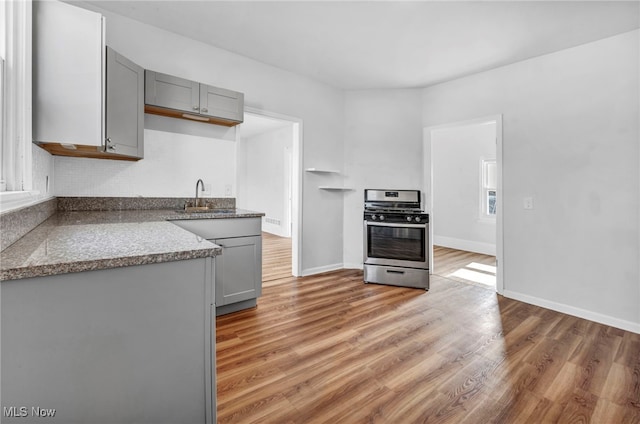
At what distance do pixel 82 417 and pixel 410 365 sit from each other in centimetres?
173

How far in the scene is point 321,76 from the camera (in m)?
3.95

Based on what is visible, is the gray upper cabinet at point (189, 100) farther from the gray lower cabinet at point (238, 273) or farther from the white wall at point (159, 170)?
the gray lower cabinet at point (238, 273)

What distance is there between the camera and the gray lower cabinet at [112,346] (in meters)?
0.82

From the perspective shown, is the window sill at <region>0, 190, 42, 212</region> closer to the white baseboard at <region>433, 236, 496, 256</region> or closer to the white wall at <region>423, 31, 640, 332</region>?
the white wall at <region>423, 31, 640, 332</region>

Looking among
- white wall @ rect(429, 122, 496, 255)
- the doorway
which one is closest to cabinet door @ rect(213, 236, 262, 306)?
the doorway

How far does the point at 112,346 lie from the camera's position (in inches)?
37.3

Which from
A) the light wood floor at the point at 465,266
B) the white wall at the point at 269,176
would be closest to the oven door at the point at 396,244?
the light wood floor at the point at 465,266

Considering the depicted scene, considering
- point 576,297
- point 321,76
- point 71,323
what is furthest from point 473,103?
point 71,323

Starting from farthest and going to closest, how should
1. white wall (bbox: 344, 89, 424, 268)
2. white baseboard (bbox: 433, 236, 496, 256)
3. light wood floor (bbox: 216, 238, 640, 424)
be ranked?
white baseboard (bbox: 433, 236, 496, 256) < white wall (bbox: 344, 89, 424, 268) < light wood floor (bbox: 216, 238, 640, 424)

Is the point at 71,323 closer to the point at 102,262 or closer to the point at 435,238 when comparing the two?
the point at 102,262

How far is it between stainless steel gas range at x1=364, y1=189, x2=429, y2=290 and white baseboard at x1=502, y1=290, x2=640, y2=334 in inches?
38.2

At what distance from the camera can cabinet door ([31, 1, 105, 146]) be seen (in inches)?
62.5

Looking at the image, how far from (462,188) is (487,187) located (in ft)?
1.56

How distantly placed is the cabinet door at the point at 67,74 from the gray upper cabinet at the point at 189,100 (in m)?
0.83
